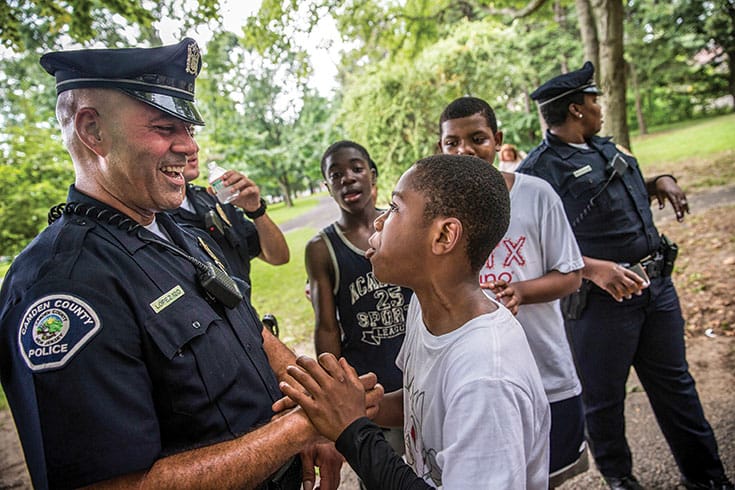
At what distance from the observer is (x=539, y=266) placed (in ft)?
7.85

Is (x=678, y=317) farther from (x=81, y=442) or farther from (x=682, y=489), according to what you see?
(x=81, y=442)

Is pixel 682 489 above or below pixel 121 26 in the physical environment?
below

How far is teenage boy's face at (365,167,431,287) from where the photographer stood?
1.52 meters

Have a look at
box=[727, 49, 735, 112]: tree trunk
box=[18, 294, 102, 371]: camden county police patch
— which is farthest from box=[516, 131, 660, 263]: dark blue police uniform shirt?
box=[727, 49, 735, 112]: tree trunk

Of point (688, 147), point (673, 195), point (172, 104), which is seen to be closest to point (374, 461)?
point (172, 104)

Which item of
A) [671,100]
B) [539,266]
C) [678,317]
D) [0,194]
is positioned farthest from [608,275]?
[671,100]

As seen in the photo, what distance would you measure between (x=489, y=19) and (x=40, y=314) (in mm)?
10899

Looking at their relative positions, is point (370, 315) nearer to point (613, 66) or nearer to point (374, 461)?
point (374, 461)

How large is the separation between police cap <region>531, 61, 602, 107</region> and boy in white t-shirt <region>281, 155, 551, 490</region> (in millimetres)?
1818

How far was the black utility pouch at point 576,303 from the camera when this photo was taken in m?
2.86

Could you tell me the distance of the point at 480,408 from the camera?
118 centimetres

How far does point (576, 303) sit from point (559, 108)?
1.35 m

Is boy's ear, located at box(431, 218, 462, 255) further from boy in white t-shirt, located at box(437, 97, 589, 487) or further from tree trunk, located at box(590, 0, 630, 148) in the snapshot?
tree trunk, located at box(590, 0, 630, 148)

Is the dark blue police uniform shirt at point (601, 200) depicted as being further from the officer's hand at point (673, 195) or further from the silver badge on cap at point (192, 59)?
the silver badge on cap at point (192, 59)
